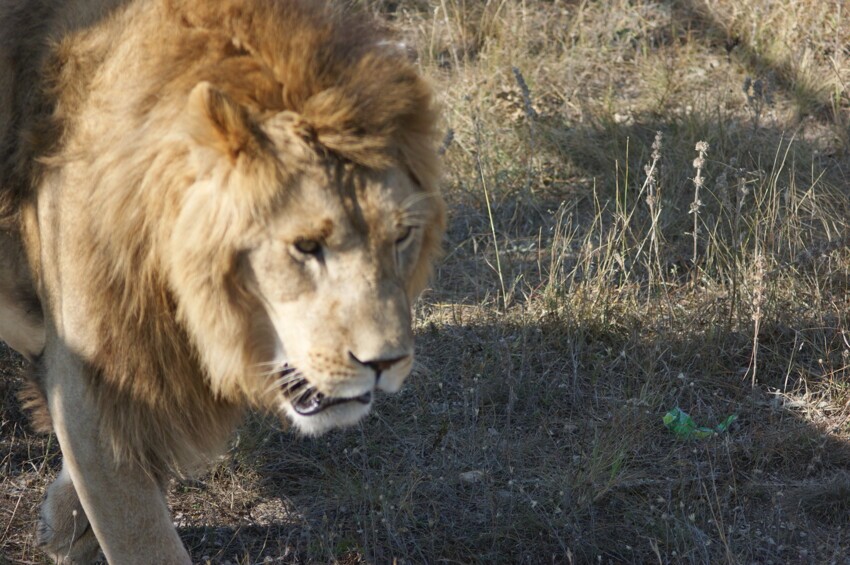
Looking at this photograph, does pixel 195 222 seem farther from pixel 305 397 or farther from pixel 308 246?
pixel 305 397

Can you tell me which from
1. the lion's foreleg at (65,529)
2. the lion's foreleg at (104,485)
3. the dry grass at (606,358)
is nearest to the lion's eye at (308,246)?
the lion's foreleg at (104,485)

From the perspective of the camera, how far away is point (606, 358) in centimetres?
410

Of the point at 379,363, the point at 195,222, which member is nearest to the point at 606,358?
the point at 379,363

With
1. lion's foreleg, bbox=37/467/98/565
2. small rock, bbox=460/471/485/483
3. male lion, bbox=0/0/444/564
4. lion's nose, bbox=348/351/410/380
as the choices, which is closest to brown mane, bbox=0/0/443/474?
male lion, bbox=0/0/444/564

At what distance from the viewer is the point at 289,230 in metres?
2.31

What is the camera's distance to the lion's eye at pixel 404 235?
2.46m

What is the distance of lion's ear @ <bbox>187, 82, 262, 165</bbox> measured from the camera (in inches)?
88.1

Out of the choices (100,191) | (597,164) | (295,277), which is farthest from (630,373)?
(100,191)

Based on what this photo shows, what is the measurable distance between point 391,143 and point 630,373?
1887mm

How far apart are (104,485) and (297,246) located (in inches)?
34.7

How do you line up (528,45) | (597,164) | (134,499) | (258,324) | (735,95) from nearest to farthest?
(258,324) < (134,499) < (597,164) < (735,95) < (528,45)

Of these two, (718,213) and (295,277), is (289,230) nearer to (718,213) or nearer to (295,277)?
(295,277)

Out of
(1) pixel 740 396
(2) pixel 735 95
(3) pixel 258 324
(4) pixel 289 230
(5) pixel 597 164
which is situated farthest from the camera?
(2) pixel 735 95

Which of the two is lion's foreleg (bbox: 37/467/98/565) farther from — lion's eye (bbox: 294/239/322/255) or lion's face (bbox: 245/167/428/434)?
lion's eye (bbox: 294/239/322/255)
